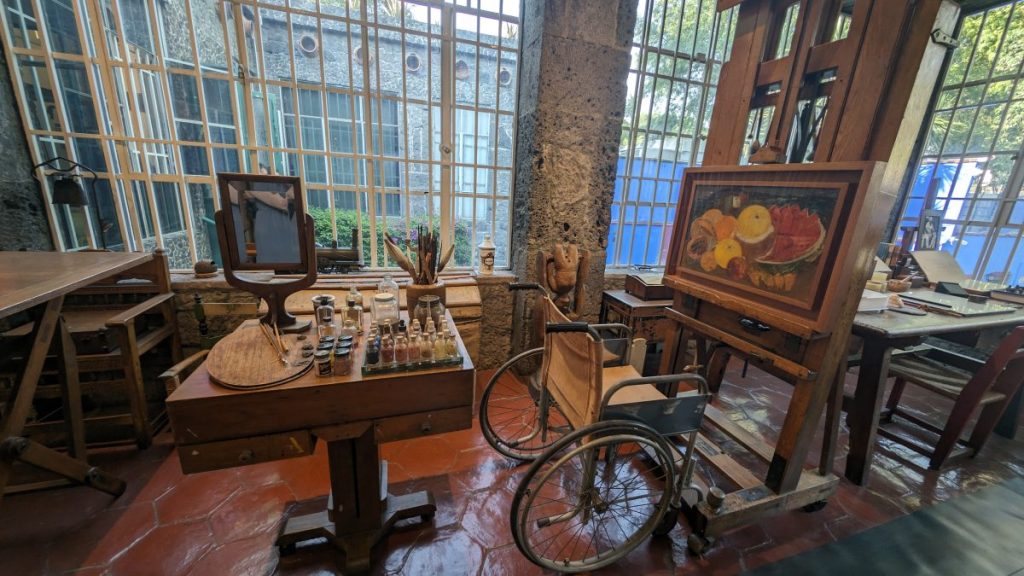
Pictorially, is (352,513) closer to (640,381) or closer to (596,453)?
(596,453)

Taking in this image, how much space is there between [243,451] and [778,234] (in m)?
2.22

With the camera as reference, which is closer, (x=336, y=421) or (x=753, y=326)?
(x=336, y=421)

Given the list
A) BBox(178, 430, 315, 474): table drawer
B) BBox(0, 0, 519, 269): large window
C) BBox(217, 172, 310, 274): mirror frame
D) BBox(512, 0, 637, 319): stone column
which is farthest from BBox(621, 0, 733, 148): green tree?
BBox(178, 430, 315, 474): table drawer

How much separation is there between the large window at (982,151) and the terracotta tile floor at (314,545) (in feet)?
8.34

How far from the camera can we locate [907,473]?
2348 millimetres

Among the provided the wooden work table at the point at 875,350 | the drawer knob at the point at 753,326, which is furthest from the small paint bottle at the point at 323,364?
the wooden work table at the point at 875,350

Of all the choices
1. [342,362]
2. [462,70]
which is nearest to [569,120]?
[462,70]

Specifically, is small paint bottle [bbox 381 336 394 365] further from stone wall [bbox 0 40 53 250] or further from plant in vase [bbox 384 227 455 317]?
stone wall [bbox 0 40 53 250]

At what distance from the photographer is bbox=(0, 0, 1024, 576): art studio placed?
4.69 feet

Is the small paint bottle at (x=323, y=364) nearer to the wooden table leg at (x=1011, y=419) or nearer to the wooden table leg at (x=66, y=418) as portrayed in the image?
the wooden table leg at (x=66, y=418)

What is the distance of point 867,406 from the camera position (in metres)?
2.12

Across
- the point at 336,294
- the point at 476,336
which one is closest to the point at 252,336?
the point at 336,294

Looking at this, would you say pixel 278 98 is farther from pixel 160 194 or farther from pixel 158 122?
pixel 160 194

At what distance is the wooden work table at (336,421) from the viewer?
1.16m
